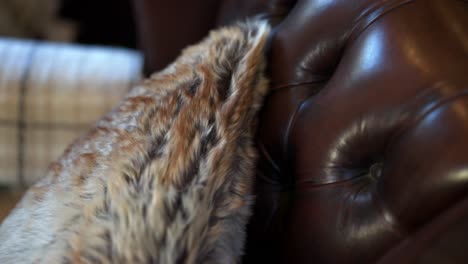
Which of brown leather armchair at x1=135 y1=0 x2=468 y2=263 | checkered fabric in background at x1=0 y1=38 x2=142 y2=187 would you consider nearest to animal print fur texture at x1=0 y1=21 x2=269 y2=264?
brown leather armchair at x1=135 y1=0 x2=468 y2=263

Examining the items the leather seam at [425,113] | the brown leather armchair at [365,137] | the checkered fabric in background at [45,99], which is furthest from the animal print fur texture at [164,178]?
the checkered fabric in background at [45,99]

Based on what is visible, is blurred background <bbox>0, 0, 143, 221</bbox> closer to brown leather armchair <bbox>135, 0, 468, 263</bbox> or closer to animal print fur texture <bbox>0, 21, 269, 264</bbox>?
animal print fur texture <bbox>0, 21, 269, 264</bbox>

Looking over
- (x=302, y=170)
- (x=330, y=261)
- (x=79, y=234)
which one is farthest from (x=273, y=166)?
(x=79, y=234)

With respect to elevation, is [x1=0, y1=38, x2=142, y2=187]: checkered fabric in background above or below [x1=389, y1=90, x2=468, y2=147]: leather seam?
below

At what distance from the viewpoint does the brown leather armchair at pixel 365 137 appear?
0.43 metres

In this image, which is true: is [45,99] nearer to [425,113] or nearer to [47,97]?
[47,97]

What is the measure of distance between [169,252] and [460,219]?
27cm

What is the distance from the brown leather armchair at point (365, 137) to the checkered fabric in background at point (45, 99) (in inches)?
22.1

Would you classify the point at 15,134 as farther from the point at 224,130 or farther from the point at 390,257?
the point at 390,257

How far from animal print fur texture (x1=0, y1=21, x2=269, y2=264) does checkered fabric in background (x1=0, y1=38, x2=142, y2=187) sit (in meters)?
0.41

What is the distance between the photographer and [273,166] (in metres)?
0.66

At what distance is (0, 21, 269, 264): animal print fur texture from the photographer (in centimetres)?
46

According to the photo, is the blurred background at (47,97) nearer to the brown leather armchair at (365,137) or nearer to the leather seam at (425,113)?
the brown leather armchair at (365,137)

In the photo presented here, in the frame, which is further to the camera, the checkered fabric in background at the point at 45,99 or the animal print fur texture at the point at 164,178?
the checkered fabric in background at the point at 45,99
